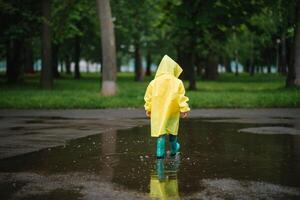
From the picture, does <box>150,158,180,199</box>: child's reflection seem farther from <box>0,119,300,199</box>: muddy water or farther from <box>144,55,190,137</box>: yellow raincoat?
<box>144,55,190,137</box>: yellow raincoat

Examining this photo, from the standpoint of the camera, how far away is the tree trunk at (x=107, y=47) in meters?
25.2

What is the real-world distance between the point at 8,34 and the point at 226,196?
29.1 m

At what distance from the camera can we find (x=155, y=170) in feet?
28.0

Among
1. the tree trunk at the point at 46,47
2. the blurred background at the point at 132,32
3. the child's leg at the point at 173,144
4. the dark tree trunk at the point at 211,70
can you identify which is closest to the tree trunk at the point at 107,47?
the blurred background at the point at 132,32

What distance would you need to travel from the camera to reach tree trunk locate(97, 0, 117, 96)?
25.2 m

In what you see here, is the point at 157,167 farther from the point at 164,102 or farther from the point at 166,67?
the point at 166,67

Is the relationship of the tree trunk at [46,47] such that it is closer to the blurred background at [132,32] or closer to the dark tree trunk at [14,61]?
the blurred background at [132,32]

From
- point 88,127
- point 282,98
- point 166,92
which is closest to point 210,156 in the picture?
point 166,92

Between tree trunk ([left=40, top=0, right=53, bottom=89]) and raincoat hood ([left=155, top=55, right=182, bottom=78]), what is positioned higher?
tree trunk ([left=40, top=0, right=53, bottom=89])

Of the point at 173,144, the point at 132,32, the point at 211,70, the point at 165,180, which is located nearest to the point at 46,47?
the point at 132,32

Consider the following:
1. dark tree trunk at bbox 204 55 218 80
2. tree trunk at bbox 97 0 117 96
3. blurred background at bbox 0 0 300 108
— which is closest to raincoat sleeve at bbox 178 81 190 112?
blurred background at bbox 0 0 300 108

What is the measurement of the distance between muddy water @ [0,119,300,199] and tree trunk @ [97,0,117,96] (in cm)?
1288

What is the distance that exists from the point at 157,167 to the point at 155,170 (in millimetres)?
275

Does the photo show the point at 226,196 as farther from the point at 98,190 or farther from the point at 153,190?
the point at 98,190
